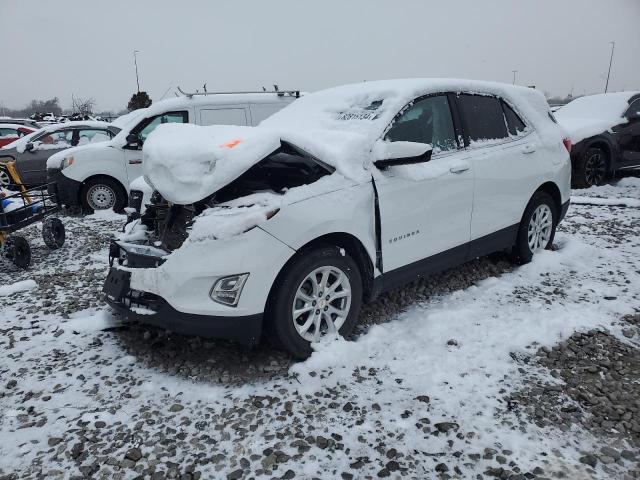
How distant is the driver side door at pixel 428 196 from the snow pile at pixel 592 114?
223 inches

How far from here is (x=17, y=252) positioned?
5.07m

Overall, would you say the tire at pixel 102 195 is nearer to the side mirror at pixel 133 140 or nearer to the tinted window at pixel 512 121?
the side mirror at pixel 133 140

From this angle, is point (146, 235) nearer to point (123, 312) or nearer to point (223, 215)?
point (123, 312)

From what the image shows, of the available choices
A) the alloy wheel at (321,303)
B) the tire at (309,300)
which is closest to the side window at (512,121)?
the tire at (309,300)

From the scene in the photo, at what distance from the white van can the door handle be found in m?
5.22

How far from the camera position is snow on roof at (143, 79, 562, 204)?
2.90m

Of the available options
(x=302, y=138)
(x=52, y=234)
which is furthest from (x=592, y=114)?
(x=52, y=234)

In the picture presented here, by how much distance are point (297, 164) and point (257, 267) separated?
1.28 meters

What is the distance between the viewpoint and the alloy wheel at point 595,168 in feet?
27.8

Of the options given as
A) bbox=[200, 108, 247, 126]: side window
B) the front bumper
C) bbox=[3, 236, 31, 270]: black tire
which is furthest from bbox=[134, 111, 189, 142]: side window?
the front bumper

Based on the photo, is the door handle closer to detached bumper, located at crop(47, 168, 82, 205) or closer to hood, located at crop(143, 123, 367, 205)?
hood, located at crop(143, 123, 367, 205)

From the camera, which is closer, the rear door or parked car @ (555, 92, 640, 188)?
the rear door

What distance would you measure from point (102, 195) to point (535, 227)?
6771mm

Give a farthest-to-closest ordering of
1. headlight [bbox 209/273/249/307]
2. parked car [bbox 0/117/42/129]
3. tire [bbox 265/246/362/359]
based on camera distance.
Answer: parked car [bbox 0/117/42/129]
tire [bbox 265/246/362/359]
headlight [bbox 209/273/249/307]
